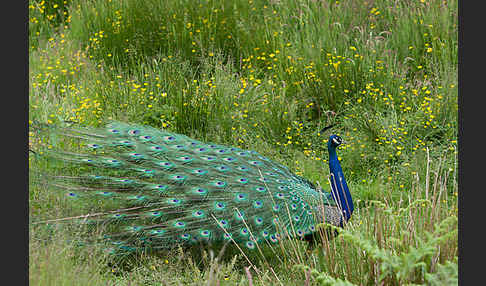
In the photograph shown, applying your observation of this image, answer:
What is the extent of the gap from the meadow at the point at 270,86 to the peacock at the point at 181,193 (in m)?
0.20

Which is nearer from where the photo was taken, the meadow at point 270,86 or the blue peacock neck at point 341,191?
the blue peacock neck at point 341,191

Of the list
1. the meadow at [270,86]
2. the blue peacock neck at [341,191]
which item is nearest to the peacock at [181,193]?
the blue peacock neck at [341,191]

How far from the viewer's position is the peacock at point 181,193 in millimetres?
4371

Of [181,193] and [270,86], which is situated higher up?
[270,86]

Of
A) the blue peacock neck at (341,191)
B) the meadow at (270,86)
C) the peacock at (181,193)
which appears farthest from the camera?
the meadow at (270,86)

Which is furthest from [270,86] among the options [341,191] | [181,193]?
[181,193]

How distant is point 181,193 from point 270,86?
280cm

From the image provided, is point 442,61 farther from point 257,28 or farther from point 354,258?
point 354,258

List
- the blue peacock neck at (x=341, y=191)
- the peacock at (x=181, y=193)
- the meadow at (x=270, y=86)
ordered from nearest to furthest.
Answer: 1. the peacock at (x=181, y=193)
2. the blue peacock neck at (x=341, y=191)
3. the meadow at (x=270, y=86)

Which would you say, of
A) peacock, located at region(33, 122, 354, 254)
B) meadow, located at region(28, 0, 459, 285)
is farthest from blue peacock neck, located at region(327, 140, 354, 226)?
meadow, located at region(28, 0, 459, 285)

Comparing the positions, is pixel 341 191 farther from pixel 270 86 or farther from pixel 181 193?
pixel 270 86

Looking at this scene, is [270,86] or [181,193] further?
[270,86]

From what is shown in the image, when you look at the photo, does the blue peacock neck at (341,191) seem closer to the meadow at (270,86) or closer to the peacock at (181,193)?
the peacock at (181,193)

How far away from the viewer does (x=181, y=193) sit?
4.47 meters
